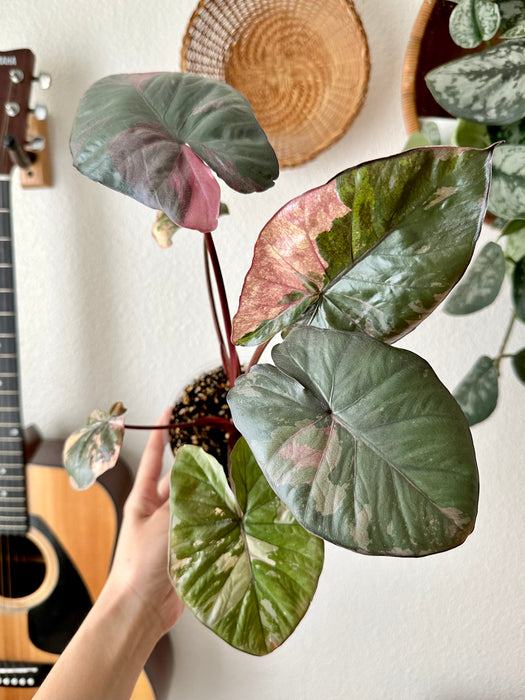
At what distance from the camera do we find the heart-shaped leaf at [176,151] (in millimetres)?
415

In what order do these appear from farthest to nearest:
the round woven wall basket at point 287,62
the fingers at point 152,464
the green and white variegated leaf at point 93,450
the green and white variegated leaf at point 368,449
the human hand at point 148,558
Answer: the round woven wall basket at point 287,62 → the fingers at point 152,464 → the human hand at point 148,558 → the green and white variegated leaf at point 93,450 → the green and white variegated leaf at point 368,449

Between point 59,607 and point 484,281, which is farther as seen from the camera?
point 59,607

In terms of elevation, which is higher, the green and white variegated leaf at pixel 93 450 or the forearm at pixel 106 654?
the green and white variegated leaf at pixel 93 450

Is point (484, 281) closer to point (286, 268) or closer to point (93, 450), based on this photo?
point (286, 268)

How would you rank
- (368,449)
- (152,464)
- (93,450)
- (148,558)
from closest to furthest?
(368,449) → (93,450) → (148,558) → (152,464)

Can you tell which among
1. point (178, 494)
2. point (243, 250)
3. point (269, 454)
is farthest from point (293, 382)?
point (243, 250)

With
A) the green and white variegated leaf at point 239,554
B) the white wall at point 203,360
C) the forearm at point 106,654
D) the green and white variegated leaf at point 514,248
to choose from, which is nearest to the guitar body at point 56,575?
A: the white wall at point 203,360

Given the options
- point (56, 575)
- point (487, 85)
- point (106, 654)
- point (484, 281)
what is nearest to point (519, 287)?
point (484, 281)

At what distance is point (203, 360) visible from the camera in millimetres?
1084

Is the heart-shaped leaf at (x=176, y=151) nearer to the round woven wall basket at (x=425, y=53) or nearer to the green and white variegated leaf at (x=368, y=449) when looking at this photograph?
the green and white variegated leaf at (x=368, y=449)

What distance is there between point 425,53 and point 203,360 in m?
0.65

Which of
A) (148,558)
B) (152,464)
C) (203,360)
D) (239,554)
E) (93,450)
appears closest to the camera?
(239,554)

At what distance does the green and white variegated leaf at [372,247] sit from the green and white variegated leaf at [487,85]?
22 cm

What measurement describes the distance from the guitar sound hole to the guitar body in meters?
0.02
